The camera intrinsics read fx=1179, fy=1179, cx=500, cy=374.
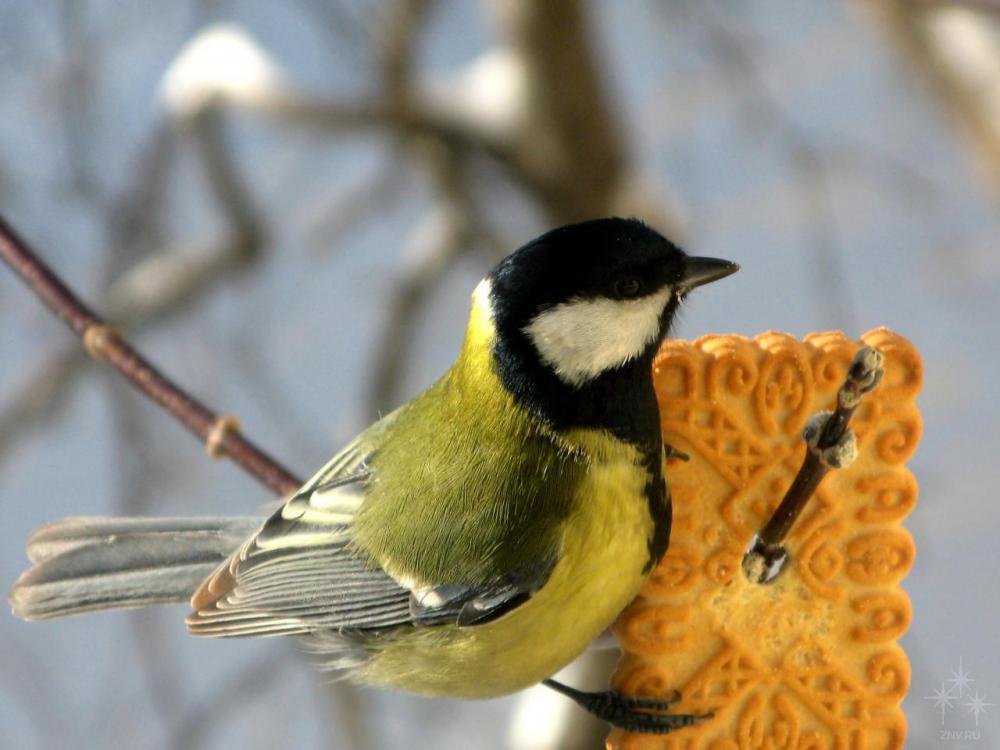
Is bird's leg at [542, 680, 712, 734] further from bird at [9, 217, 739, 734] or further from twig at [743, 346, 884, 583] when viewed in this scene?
twig at [743, 346, 884, 583]

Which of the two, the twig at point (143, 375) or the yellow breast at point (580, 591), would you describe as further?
the twig at point (143, 375)

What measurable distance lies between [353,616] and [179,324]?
5.03ft

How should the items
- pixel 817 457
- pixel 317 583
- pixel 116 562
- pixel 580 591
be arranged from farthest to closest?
1. pixel 116 562
2. pixel 317 583
3. pixel 580 591
4. pixel 817 457

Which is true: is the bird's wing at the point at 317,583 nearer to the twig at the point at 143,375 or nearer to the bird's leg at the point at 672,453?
the twig at the point at 143,375

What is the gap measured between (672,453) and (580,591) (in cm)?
12

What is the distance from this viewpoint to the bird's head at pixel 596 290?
869 millimetres

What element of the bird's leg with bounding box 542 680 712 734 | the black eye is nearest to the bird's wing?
the bird's leg with bounding box 542 680 712 734

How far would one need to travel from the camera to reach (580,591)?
87 centimetres

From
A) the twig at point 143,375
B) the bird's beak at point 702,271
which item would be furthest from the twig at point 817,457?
the twig at point 143,375

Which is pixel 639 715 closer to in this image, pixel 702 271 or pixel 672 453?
pixel 672 453

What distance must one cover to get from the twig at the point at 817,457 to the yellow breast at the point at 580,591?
9cm

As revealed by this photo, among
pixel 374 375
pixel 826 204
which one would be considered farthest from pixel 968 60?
pixel 374 375

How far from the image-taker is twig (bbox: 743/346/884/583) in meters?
0.68

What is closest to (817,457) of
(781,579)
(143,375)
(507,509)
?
(781,579)
